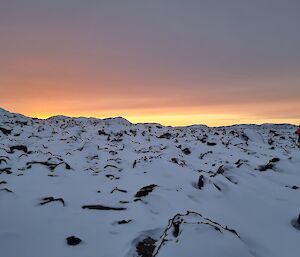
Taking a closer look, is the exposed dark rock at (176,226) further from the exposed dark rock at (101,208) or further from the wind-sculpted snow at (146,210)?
the exposed dark rock at (101,208)

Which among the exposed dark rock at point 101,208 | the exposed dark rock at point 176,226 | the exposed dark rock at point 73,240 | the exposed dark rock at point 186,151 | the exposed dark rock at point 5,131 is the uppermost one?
the exposed dark rock at point 5,131

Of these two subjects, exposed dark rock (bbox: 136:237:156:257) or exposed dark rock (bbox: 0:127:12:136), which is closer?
exposed dark rock (bbox: 136:237:156:257)

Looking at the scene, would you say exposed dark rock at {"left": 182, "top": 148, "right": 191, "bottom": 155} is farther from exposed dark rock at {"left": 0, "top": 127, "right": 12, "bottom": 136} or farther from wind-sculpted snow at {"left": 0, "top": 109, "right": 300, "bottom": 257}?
exposed dark rock at {"left": 0, "top": 127, "right": 12, "bottom": 136}

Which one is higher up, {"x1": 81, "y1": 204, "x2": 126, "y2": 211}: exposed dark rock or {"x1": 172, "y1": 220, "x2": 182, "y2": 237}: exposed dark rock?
{"x1": 172, "y1": 220, "x2": 182, "y2": 237}: exposed dark rock

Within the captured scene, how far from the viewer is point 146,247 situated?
15.8ft

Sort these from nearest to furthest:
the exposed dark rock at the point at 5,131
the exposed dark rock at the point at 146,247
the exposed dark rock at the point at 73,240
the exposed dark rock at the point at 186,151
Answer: the exposed dark rock at the point at 146,247 → the exposed dark rock at the point at 73,240 → the exposed dark rock at the point at 186,151 → the exposed dark rock at the point at 5,131

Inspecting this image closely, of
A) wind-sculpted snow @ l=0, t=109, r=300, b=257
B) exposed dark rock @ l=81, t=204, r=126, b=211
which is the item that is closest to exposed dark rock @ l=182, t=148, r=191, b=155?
wind-sculpted snow @ l=0, t=109, r=300, b=257

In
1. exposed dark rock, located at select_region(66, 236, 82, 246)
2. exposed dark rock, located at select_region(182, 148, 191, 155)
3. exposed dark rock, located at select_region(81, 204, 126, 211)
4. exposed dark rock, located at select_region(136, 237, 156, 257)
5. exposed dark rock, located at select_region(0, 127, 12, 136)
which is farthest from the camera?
exposed dark rock, located at select_region(0, 127, 12, 136)

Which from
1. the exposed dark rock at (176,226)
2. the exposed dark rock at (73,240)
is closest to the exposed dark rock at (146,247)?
the exposed dark rock at (176,226)

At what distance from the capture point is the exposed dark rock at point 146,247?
15.2ft

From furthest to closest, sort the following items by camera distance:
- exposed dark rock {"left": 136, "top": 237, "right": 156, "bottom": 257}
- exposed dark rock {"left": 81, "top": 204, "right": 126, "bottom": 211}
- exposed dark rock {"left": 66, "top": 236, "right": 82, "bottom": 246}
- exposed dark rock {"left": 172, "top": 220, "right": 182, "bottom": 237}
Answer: exposed dark rock {"left": 81, "top": 204, "right": 126, "bottom": 211}, exposed dark rock {"left": 66, "top": 236, "right": 82, "bottom": 246}, exposed dark rock {"left": 136, "top": 237, "right": 156, "bottom": 257}, exposed dark rock {"left": 172, "top": 220, "right": 182, "bottom": 237}

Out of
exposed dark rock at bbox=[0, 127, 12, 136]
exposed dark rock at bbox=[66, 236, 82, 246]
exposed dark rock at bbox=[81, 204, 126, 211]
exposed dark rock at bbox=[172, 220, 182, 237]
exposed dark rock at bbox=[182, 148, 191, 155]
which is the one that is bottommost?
exposed dark rock at bbox=[66, 236, 82, 246]

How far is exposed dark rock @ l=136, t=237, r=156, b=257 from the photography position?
4.62 metres

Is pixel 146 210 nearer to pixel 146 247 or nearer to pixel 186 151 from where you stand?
pixel 146 247
